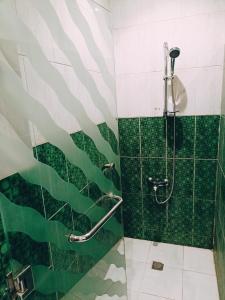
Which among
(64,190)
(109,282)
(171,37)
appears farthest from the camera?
(171,37)

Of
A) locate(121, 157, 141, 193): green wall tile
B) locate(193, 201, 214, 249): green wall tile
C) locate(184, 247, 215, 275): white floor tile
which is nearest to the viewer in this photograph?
locate(184, 247, 215, 275): white floor tile

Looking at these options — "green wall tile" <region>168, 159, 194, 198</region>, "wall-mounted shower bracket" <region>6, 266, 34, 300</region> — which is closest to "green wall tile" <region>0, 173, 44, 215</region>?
"wall-mounted shower bracket" <region>6, 266, 34, 300</region>

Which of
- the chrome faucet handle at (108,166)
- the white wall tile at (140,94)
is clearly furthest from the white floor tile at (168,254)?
the white wall tile at (140,94)

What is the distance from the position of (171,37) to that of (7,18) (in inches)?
59.2

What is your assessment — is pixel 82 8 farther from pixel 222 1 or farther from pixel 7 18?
pixel 222 1

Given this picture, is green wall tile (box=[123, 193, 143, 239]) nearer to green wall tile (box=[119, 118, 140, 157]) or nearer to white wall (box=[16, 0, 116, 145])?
green wall tile (box=[119, 118, 140, 157])

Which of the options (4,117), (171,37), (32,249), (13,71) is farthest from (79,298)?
(171,37)

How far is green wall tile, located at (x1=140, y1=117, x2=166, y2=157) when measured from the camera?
6.74ft

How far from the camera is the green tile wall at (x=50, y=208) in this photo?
33.6 inches

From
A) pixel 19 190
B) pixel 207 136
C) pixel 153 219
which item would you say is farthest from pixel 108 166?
pixel 153 219

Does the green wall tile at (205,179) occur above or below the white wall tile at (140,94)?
below

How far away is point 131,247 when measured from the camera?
2.30m

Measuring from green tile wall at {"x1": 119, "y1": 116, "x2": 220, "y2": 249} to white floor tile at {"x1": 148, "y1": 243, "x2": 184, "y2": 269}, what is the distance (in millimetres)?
70

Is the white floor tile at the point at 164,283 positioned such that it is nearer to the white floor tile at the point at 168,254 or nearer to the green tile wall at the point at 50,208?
the white floor tile at the point at 168,254
